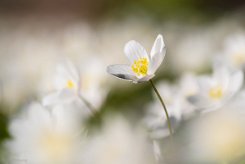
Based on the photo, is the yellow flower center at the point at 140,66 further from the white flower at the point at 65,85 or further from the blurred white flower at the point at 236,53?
the blurred white flower at the point at 236,53

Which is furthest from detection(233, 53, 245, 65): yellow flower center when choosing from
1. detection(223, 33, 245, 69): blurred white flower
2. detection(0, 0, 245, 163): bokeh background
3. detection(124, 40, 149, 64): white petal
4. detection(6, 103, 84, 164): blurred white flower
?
detection(6, 103, 84, 164): blurred white flower

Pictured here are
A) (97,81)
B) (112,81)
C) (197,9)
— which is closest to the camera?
(97,81)

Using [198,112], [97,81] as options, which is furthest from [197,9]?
[198,112]

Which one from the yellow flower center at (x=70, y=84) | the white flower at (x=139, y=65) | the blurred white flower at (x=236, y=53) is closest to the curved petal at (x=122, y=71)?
the white flower at (x=139, y=65)

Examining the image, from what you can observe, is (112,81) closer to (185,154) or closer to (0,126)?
(0,126)

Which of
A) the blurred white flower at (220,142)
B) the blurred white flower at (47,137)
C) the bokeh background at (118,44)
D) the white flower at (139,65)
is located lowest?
the blurred white flower at (220,142)

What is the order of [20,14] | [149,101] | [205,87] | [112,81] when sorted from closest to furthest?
[205,87] → [149,101] → [112,81] → [20,14]

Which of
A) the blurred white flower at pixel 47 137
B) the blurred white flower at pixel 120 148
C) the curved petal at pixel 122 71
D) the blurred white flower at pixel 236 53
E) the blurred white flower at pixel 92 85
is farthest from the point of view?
the blurred white flower at pixel 236 53
